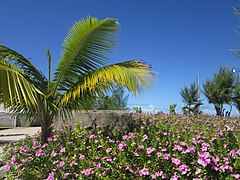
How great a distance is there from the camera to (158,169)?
2.54 m

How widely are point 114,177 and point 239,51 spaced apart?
386cm

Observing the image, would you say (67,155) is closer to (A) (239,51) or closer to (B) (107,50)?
(B) (107,50)

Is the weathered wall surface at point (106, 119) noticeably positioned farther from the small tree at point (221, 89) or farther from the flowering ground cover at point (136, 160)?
the small tree at point (221, 89)

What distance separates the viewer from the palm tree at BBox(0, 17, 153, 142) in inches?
171

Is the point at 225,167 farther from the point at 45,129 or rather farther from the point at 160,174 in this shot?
the point at 45,129

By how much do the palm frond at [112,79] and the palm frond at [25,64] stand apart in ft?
2.04

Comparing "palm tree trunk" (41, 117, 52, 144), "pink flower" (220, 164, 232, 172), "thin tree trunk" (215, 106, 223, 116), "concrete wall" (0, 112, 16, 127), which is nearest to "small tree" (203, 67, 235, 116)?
"thin tree trunk" (215, 106, 223, 116)

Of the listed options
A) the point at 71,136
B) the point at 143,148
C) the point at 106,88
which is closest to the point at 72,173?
the point at 143,148

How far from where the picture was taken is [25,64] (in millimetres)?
4773

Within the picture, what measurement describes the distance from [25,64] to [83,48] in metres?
1.10

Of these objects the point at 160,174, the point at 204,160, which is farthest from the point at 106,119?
the point at 204,160

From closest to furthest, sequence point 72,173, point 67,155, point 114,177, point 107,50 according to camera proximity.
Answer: point 114,177 → point 72,173 → point 67,155 → point 107,50

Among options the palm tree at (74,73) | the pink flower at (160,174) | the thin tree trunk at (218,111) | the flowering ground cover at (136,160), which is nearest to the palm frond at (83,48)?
the palm tree at (74,73)

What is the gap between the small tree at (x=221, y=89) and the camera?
18.3 metres
